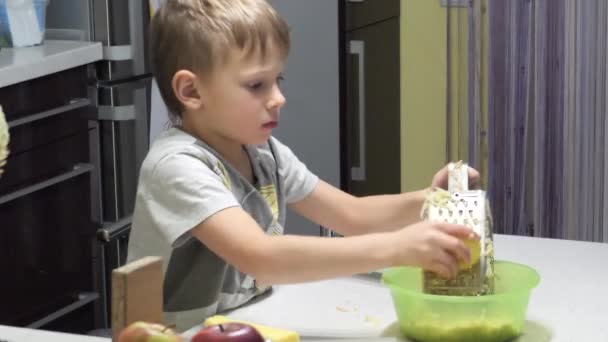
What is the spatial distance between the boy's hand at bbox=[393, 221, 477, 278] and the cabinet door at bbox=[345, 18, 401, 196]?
2.32m

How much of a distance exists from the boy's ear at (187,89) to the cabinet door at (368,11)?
2.00 m

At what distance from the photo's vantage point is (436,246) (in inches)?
46.9

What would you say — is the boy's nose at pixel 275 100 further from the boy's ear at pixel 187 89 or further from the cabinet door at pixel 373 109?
the cabinet door at pixel 373 109

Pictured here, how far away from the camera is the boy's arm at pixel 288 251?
4.21ft

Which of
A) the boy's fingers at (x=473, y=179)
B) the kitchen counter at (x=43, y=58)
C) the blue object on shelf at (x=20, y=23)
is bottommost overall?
the boy's fingers at (x=473, y=179)

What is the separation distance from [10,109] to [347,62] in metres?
1.24

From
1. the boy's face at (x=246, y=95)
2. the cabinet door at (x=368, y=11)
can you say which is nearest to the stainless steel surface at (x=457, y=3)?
the cabinet door at (x=368, y=11)

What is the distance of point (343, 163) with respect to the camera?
11.8 ft

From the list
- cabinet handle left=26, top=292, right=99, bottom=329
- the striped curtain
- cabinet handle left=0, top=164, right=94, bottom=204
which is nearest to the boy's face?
cabinet handle left=0, top=164, right=94, bottom=204

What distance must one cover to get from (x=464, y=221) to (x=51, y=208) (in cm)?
185

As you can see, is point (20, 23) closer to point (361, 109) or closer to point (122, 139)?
point (122, 139)

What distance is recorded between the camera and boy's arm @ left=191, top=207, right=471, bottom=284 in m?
1.28

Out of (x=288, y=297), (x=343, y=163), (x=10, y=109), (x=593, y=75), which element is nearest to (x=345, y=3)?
(x=343, y=163)

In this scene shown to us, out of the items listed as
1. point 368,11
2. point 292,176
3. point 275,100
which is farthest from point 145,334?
point 368,11
